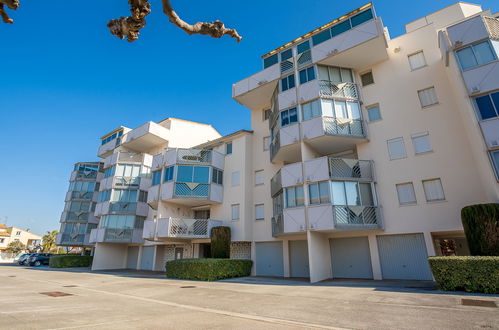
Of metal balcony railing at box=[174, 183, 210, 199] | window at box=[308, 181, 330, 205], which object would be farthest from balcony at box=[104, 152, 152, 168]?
window at box=[308, 181, 330, 205]

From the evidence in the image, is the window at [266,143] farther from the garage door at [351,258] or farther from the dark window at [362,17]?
the dark window at [362,17]

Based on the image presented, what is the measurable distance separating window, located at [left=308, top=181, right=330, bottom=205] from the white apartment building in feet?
0.32

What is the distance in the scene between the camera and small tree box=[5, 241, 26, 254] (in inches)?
2564

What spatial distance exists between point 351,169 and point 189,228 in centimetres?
1411

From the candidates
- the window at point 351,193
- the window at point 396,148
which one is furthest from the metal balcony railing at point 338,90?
the window at point 351,193

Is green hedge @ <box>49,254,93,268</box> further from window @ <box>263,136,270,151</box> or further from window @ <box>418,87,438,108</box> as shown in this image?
window @ <box>418,87,438,108</box>

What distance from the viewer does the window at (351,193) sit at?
1677 cm

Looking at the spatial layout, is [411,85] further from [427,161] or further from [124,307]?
[124,307]

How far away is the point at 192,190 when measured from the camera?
23.9 metres

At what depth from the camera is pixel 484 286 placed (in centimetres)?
1008

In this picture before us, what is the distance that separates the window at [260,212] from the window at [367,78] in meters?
13.3

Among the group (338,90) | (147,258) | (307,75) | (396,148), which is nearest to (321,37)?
(307,75)

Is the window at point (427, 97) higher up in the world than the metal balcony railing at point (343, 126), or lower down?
higher up

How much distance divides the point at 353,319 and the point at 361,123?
15.0 meters
